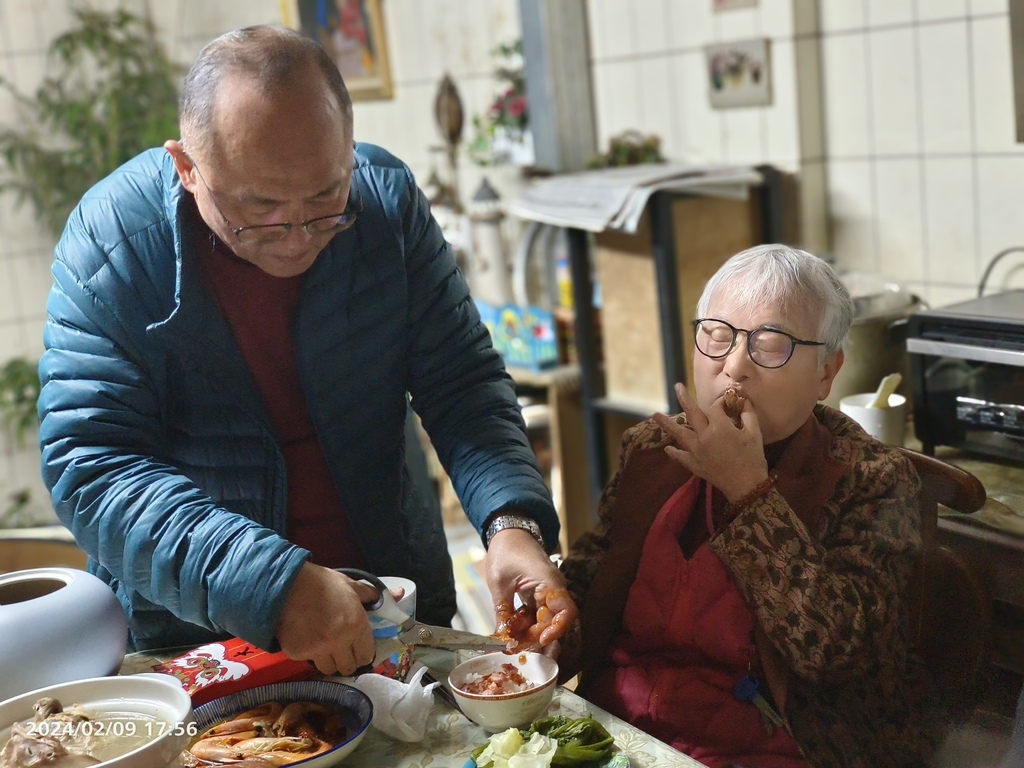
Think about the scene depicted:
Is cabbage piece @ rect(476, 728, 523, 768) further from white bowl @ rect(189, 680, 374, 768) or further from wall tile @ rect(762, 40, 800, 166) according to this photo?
wall tile @ rect(762, 40, 800, 166)

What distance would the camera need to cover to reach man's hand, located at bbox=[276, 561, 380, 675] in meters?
1.26

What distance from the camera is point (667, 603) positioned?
1.53 m

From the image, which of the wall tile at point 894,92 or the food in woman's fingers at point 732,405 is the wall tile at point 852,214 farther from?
the food in woman's fingers at point 732,405

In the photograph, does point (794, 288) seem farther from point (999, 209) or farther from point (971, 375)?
point (999, 209)

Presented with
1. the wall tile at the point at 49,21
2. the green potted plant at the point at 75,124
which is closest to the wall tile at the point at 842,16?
the green potted plant at the point at 75,124

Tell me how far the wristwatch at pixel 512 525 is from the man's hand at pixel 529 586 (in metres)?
0.01

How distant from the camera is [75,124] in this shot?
484 centimetres

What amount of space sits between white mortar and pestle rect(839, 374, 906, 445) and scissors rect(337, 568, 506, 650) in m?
0.78

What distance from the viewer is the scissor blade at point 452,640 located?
142cm

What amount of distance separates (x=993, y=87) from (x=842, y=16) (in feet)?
1.64

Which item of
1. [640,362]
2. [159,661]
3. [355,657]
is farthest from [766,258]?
[640,362]

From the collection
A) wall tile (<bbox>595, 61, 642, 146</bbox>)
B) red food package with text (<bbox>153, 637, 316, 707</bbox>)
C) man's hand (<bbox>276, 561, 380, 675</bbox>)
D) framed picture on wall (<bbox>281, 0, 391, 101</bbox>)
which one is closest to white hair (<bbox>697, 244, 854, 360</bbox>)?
man's hand (<bbox>276, 561, 380, 675</bbox>)

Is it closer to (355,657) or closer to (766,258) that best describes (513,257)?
(766,258)

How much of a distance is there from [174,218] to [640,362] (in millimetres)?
1994
